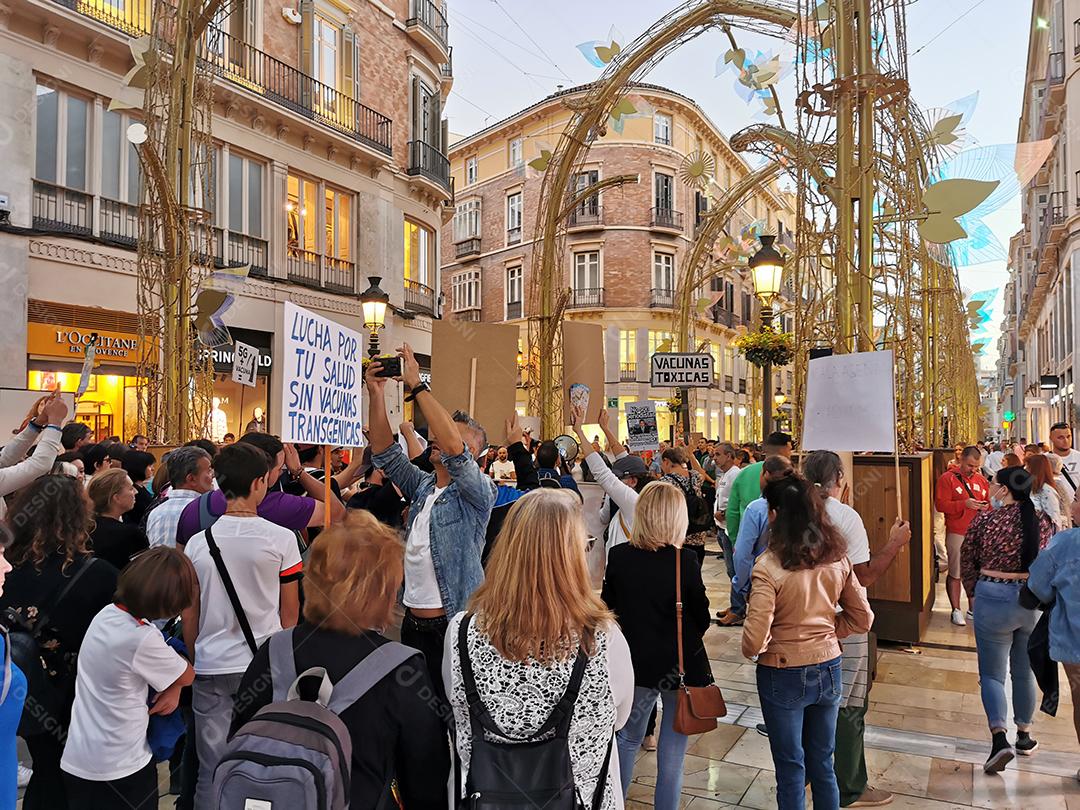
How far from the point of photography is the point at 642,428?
9500mm

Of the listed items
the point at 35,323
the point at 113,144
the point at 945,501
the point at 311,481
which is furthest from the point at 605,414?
the point at 113,144

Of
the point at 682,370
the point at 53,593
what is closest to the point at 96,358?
the point at 682,370

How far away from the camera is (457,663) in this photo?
244 centimetres

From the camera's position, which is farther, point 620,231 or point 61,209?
point 620,231

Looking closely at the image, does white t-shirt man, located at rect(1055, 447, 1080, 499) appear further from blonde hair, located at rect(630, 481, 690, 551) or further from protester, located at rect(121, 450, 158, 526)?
protester, located at rect(121, 450, 158, 526)

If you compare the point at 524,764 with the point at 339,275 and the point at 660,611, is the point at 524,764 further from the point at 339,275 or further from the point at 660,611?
the point at 339,275

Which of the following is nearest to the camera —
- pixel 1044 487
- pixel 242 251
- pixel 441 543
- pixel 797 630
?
pixel 797 630

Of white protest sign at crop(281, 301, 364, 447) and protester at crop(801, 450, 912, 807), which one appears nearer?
white protest sign at crop(281, 301, 364, 447)

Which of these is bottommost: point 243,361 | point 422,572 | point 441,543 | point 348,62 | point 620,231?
point 422,572

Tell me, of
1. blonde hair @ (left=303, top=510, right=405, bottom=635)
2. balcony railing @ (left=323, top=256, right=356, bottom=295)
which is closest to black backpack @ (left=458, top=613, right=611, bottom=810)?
blonde hair @ (left=303, top=510, right=405, bottom=635)

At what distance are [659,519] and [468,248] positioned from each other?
1684 inches

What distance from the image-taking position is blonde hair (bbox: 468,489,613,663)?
239cm

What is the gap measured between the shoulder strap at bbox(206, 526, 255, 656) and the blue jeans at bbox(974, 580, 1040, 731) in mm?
4450

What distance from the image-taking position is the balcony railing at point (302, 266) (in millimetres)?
17953
